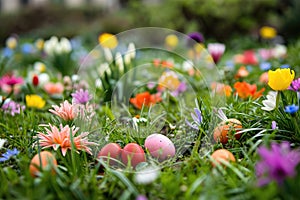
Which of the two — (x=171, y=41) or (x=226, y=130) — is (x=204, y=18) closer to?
(x=171, y=41)

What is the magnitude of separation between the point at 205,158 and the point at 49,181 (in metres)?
0.69

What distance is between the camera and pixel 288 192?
4.35ft

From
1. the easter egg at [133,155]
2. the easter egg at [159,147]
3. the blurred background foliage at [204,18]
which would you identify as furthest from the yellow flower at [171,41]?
the blurred background foliage at [204,18]

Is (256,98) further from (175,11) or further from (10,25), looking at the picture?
(10,25)

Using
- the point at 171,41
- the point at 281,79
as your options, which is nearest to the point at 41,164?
the point at 281,79

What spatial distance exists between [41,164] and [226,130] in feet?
2.85

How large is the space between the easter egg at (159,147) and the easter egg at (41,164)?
45 cm

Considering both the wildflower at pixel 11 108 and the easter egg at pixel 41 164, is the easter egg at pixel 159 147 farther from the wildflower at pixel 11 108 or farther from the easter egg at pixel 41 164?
the wildflower at pixel 11 108

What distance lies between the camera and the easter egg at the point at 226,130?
2066 mm

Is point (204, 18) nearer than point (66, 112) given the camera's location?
No

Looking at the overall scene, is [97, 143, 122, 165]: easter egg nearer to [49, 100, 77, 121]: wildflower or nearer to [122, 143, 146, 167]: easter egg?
[122, 143, 146, 167]: easter egg

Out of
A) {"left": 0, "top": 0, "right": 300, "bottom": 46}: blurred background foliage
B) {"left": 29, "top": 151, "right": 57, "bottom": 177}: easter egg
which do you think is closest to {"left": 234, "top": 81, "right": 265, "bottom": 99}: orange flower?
{"left": 29, "top": 151, "right": 57, "bottom": 177}: easter egg

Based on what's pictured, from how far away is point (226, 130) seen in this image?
6.82ft

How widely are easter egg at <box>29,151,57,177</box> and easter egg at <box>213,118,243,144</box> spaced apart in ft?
2.50
